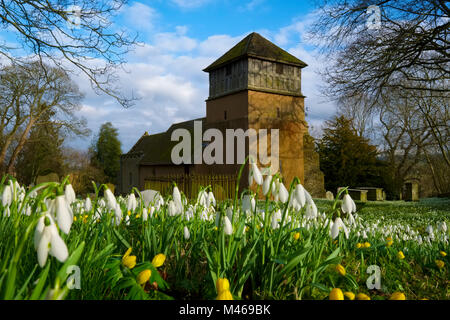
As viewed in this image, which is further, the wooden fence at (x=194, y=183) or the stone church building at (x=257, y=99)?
the stone church building at (x=257, y=99)

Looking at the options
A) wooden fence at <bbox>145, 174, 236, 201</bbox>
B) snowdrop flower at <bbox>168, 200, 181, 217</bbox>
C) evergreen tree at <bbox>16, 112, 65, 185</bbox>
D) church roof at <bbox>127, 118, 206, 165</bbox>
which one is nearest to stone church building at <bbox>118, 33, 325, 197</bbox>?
wooden fence at <bbox>145, 174, 236, 201</bbox>

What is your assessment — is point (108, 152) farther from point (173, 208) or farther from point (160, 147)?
point (173, 208)

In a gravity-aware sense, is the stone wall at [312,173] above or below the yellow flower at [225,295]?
above

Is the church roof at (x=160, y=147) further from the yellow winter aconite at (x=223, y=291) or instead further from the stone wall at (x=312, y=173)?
the yellow winter aconite at (x=223, y=291)

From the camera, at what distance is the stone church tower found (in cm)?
2081

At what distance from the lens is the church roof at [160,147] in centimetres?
2723

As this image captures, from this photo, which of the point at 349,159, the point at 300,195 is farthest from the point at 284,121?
the point at 300,195

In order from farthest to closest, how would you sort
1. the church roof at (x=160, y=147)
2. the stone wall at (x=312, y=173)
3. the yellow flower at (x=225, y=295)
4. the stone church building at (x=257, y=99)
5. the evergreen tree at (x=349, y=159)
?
1. the evergreen tree at (x=349, y=159)
2. the church roof at (x=160, y=147)
3. the stone wall at (x=312, y=173)
4. the stone church building at (x=257, y=99)
5. the yellow flower at (x=225, y=295)

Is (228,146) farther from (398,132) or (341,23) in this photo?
(398,132)

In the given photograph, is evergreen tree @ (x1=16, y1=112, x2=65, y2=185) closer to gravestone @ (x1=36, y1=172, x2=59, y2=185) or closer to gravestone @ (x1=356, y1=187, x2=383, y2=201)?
gravestone @ (x1=36, y1=172, x2=59, y2=185)

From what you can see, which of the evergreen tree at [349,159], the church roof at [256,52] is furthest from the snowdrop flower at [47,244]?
the evergreen tree at [349,159]

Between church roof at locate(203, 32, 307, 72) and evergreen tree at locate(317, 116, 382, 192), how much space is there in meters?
8.89

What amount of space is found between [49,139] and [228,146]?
17.0 metres
